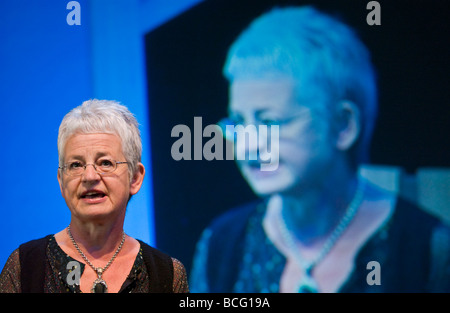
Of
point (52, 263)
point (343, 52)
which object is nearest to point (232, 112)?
point (343, 52)

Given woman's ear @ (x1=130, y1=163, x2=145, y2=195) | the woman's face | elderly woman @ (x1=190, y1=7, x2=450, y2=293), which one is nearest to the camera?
the woman's face

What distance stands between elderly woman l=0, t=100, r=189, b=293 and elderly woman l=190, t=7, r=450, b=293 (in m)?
1.47

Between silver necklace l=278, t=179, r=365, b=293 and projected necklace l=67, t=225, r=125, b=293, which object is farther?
silver necklace l=278, t=179, r=365, b=293

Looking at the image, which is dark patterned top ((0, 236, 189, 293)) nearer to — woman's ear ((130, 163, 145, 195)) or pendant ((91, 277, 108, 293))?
pendant ((91, 277, 108, 293))

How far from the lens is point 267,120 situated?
9.38 ft

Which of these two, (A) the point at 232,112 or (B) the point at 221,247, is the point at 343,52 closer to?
(A) the point at 232,112

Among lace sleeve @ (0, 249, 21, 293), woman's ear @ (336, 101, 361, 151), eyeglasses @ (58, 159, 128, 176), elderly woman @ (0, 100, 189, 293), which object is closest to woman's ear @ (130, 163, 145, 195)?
elderly woman @ (0, 100, 189, 293)

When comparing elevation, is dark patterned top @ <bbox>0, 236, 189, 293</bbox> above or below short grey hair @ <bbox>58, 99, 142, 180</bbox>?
below

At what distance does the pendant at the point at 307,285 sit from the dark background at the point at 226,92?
518mm

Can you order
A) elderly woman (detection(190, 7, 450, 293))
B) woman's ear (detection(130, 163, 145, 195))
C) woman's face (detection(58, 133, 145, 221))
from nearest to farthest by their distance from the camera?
woman's face (detection(58, 133, 145, 221)) < woman's ear (detection(130, 163, 145, 195)) < elderly woman (detection(190, 7, 450, 293))

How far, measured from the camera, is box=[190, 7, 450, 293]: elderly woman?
2.79 metres

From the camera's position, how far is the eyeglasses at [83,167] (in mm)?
1385

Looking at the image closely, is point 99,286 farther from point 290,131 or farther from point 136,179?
point 290,131

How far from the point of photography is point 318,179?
113 inches
